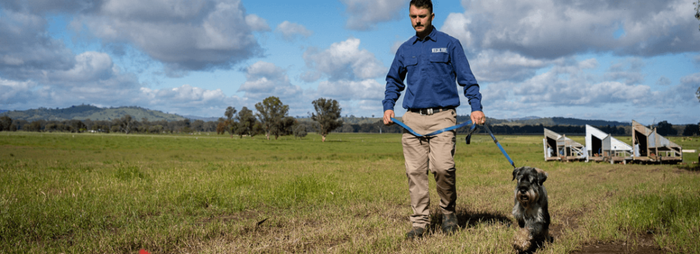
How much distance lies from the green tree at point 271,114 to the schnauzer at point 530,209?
9907 centimetres

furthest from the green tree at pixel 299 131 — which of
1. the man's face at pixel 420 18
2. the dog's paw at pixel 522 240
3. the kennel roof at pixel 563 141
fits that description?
the dog's paw at pixel 522 240

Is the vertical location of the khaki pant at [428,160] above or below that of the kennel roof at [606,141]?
above

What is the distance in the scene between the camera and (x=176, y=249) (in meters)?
4.26

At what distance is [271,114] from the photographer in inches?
4028

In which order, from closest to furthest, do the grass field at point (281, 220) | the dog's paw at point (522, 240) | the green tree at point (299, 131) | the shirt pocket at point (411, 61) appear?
the dog's paw at point (522, 240) → the grass field at point (281, 220) → the shirt pocket at point (411, 61) → the green tree at point (299, 131)

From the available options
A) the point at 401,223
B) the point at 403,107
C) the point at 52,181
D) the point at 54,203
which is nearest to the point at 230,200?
the point at 54,203

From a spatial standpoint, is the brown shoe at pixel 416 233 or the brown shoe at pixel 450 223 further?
the brown shoe at pixel 450 223

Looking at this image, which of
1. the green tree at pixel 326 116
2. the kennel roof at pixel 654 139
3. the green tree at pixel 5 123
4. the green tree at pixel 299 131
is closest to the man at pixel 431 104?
the kennel roof at pixel 654 139

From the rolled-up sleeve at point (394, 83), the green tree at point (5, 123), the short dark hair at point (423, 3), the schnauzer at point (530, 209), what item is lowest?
the schnauzer at point (530, 209)

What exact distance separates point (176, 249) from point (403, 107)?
341 centimetres

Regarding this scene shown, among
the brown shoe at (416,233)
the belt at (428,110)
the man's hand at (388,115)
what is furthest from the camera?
the man's hand at (388,115)

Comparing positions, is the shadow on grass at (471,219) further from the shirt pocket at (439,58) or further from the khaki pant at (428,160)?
the shirt pocket at (439,58)

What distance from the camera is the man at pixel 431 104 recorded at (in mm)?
4730

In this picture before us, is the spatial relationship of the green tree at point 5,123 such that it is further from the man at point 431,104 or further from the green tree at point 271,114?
the man at point 431,104
